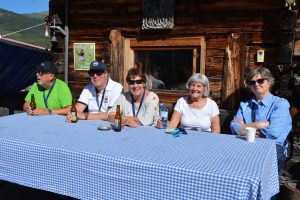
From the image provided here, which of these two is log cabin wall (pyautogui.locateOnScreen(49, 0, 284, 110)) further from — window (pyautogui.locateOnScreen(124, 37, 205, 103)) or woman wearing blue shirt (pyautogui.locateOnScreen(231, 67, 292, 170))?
woman wearing blue shirt (pyautogui.locateOnScreen(231, 67, 292, 170))

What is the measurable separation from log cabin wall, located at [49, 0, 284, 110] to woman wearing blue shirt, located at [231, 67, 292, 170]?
95 cm

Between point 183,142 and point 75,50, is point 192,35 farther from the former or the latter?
point 183,142

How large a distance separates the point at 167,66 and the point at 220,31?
104 centimetres

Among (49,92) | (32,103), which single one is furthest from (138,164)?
(49,92)

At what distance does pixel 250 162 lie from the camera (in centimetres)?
216

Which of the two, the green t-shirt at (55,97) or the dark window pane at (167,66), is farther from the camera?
the dark window pane at (167,66)

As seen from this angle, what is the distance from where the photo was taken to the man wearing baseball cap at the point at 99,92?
4.17 meters

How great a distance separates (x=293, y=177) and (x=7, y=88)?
755 centimetres

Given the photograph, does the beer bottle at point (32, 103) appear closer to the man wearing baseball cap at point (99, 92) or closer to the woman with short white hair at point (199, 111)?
the man wearing baseball cap at point (99, 92)

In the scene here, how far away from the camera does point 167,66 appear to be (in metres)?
5.22

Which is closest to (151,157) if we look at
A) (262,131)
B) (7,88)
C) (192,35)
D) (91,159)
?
(91,159)

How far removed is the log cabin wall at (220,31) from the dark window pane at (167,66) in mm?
236

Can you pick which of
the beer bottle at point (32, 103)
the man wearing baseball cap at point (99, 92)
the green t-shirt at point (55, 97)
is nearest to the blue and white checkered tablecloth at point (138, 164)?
the beer bottle at point (32, 103)

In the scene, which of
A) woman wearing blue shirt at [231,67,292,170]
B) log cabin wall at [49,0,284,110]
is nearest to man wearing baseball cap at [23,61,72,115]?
log cabin wall at [49,0,284,110]
